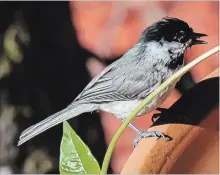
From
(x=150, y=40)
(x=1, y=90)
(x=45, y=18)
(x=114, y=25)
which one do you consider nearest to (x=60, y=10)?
(x=45, y=18)

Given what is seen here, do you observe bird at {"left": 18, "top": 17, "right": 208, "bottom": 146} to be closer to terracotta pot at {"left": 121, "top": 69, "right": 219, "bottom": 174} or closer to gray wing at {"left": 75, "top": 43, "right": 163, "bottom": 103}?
gray wing at {"left": 75, "top": 43, "right": 163, "bottom": 103}

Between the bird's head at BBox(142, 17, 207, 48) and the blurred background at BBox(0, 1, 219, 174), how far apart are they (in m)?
0.26

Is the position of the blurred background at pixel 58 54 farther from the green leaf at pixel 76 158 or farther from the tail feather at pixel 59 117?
the green leaf at pixel 76 158

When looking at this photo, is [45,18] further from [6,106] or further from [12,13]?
[6,106]

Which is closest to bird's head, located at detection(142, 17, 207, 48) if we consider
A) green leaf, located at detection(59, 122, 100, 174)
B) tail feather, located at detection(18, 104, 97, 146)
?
tail feather, located at detection(18, 104, 97, 146)

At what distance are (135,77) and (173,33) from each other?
0.45 feet

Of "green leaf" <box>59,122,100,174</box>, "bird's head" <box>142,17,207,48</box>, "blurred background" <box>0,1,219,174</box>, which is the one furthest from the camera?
"blurred background" <box>0,1,219,174</box>

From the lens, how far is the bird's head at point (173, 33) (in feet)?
4.41

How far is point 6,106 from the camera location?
5.39 ft

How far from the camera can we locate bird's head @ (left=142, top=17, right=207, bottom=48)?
4.41 feet

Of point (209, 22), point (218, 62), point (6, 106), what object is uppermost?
point (209, 22)

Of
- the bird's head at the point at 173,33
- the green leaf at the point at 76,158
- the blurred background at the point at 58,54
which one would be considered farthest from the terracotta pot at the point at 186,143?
the blurred background at the point at 58,54

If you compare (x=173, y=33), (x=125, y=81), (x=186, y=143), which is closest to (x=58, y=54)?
(x=125, y=81)

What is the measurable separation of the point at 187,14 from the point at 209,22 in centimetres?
6
